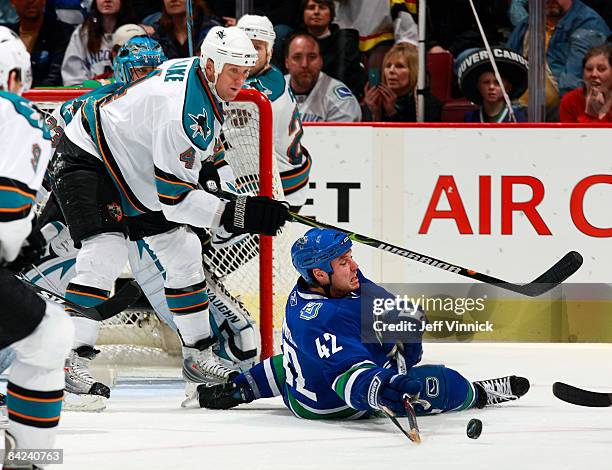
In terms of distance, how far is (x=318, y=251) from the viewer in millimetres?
3877

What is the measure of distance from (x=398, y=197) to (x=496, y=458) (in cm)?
255

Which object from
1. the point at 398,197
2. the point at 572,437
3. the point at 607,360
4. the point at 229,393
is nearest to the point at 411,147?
the point at 398,197

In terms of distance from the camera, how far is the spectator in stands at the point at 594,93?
5809mm

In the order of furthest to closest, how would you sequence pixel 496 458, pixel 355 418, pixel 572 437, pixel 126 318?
pixel 126 318, pixel 355 418, pixel 572 437, pixel 496 458

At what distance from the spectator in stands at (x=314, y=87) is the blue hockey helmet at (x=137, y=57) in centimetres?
119

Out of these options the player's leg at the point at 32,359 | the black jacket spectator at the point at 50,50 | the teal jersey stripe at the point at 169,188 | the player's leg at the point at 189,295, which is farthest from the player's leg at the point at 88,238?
the black jacket spectator at the point at 50,50

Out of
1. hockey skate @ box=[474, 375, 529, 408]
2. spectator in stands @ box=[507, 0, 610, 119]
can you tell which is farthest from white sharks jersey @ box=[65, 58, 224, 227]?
spectator in stands @ box=[507, 0, 610, 119]

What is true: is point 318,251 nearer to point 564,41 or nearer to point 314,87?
point 314,87

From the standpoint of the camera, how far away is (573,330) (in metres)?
5.82

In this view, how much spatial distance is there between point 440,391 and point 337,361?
0.35 m

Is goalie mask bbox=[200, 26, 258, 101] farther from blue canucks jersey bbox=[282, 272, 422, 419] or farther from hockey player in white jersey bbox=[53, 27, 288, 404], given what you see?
blue canucks jersey bbox=[282, 272, 422, 419]

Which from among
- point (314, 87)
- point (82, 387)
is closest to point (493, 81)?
point (314, 87)

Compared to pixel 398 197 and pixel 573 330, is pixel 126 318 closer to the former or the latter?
pixel 398 197

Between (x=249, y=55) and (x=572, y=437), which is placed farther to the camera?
(x=249, y=55)
